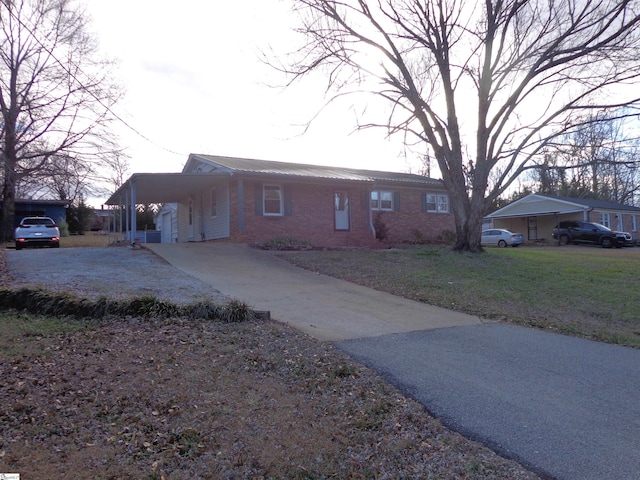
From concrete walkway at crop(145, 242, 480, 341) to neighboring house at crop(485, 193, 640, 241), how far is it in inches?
1205

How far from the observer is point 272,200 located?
787 inches

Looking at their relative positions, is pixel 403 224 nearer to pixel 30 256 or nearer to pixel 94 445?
pixel 30 256

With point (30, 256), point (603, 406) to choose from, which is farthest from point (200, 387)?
point (30, 256)

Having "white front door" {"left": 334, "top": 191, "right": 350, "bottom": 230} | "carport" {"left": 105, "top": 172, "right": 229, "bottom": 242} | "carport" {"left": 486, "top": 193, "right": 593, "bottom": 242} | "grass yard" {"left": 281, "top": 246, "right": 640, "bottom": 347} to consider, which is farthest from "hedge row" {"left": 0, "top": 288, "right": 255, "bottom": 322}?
"carport" {"left": 486, "top": 193, "right": 593, "bottom": 242}

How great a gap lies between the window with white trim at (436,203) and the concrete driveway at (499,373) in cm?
1561

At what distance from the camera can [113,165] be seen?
2636cm

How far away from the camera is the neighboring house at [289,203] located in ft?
62.3

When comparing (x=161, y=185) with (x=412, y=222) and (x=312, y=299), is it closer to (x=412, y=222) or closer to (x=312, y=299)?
(x=312, y=299)

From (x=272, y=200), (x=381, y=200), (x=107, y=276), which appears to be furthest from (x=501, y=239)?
(x=107, y=276)

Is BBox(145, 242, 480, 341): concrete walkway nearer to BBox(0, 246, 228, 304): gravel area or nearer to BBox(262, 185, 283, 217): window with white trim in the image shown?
BBox(0, 246, 228, 304): gravel area

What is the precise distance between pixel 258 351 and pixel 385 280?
270 inches

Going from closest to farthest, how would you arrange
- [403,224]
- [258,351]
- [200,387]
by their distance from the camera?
[200,387] < [258,351] < [403,224]

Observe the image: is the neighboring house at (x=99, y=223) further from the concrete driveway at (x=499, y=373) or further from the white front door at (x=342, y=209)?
the concrete driveway at (x=499, y=373)

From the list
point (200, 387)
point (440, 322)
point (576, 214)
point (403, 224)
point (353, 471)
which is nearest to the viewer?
point (353, 471)
